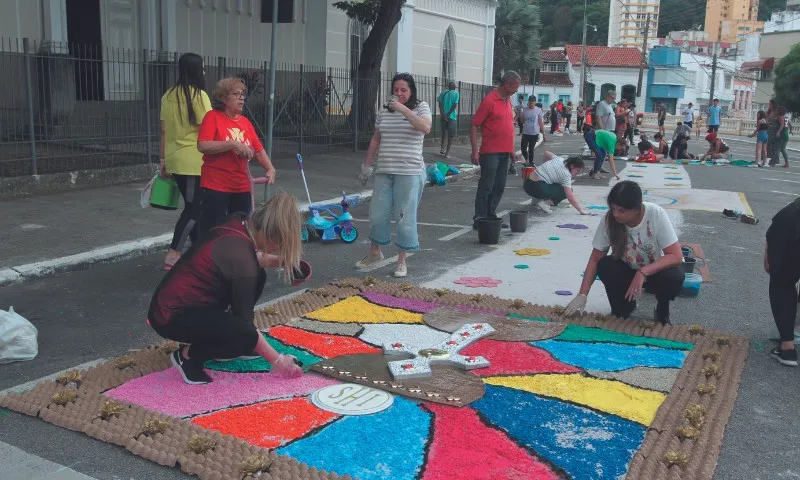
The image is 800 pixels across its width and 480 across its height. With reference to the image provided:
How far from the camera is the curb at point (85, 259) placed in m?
6.58

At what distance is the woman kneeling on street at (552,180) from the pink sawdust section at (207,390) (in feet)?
23.5

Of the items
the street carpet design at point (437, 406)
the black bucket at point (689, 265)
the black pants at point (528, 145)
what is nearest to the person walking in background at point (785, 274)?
the street carpet design at point (437, 406)

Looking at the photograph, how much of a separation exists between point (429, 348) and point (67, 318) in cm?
275

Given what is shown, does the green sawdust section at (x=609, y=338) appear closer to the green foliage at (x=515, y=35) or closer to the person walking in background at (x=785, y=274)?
the person walking in background at (x=785, y=274)

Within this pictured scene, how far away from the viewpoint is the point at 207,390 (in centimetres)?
415

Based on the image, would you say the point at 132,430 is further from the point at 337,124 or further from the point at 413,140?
the point at 337,124

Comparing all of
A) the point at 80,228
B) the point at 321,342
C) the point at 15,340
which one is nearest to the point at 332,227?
the point at 80,228

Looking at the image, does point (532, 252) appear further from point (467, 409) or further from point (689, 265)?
point (467, 409)

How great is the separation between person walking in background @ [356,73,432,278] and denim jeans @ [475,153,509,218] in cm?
222

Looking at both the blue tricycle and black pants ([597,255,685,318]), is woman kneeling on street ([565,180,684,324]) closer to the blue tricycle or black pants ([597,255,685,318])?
black pants ([597,255,685,318])

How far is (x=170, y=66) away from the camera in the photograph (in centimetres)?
1351

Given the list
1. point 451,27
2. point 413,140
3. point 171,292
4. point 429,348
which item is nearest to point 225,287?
point 171,292

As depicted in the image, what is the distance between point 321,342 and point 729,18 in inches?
6390

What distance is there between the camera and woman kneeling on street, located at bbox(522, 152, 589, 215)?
10.9 m
